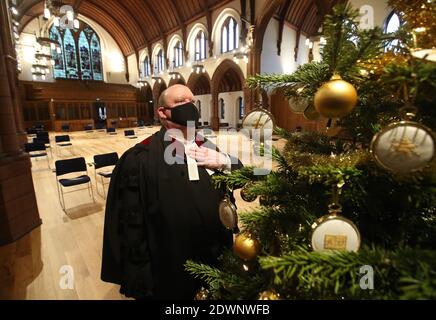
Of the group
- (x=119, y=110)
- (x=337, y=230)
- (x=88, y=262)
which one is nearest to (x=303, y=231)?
(x=337, y=230)

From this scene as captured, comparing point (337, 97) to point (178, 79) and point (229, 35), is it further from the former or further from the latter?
point (178, 79)

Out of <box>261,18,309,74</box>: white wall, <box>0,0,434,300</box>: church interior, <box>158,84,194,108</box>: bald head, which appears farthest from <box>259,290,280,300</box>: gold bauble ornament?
<box>261,18,309,74</box>: white wall

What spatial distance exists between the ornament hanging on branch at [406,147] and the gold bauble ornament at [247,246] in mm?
493

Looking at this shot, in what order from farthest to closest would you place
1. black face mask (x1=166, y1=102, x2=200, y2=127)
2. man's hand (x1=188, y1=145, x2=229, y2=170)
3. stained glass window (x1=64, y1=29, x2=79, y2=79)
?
stained glass window (x1=64, y1=29, x2=79, y2=79)
black face mask (x1=166, y1=102, x2=200, y2=127)
man's hand (x1=188, y1=145, x2=229, y2=170)

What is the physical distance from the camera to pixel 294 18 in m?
15.5

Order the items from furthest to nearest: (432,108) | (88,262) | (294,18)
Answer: (294,18) < (88,262) < (432,108)

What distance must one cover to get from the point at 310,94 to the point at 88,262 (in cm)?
309

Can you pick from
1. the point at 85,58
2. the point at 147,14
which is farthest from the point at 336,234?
the point at 85,58

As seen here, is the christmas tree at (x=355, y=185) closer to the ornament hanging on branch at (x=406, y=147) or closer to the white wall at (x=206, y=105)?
the ornament hanging on branch at (x=406, y=147)

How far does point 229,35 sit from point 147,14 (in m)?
9.30

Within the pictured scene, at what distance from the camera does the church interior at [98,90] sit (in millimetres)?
2791

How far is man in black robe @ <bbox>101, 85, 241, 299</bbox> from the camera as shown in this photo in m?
1.38

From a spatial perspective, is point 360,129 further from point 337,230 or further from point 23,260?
point 23,260

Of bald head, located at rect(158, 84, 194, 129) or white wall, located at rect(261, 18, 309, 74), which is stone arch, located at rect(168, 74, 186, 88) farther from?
bald head, located at rect(158, 84, 194, 129)
